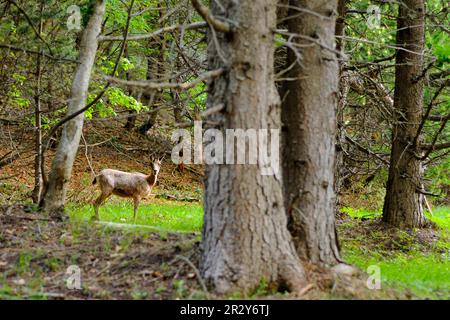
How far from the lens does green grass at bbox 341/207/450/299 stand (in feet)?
25.1

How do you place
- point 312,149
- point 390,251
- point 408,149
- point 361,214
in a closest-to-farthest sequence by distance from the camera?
1. point 312,149
2. point 390,251
3. point 408,149
4. point 361,214

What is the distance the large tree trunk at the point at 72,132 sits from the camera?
9.06 meters

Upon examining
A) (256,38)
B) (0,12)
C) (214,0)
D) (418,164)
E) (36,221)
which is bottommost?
(36,221)

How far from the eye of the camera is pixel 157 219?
12141 mm

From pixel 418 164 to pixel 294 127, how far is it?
655 cm

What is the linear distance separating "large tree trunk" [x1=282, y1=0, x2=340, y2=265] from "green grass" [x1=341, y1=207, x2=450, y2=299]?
3.73ft

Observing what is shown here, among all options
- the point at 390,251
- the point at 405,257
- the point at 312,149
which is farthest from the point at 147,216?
the point at 312,149

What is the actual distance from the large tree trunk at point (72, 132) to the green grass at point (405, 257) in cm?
448

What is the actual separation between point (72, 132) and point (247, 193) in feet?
14.7

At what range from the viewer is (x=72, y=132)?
9.26 metres

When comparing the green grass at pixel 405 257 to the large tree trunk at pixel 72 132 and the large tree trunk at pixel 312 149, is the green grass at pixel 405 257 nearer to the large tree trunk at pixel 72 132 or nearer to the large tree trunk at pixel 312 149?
the large tree trunk at pixel 312 149

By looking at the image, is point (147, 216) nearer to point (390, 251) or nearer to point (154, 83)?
point (390, 251)
